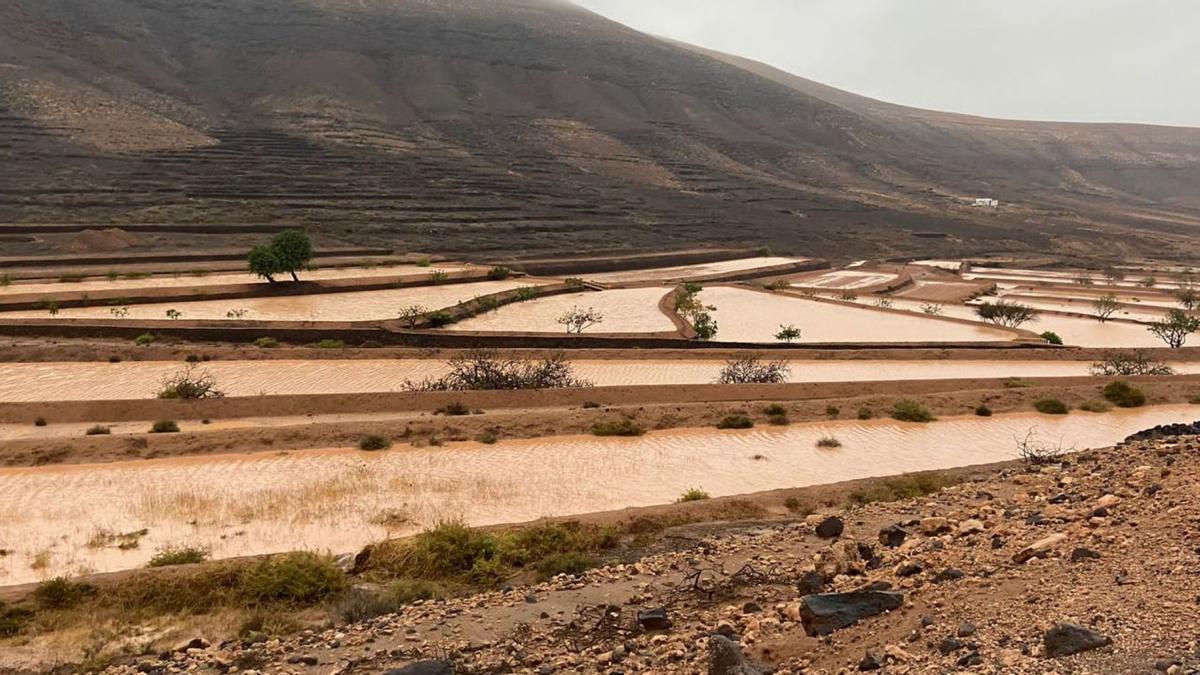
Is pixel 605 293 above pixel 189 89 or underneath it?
underneath

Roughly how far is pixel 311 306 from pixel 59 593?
2552cm

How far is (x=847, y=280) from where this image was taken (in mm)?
53031

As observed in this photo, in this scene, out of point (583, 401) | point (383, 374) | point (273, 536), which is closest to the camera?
point (273, 536)

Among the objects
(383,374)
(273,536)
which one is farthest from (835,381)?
(273,536)

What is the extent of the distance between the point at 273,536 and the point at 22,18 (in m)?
120

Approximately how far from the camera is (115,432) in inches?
643

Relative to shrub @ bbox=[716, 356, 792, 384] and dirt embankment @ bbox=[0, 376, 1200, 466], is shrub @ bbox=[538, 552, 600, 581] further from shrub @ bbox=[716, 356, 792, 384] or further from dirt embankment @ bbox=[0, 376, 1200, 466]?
shrub @ bbox=[716, 356, 792, 384]

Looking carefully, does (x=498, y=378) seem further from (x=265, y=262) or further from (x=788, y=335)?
(x=265, y=262)

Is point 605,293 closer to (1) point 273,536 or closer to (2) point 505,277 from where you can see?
(2) point 505,277

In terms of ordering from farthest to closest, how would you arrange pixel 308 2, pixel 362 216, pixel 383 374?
pixel 308 2 < pixel 362 216 < pixel 383 374

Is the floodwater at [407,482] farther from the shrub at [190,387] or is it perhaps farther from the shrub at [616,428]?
the shrub at [190,387]

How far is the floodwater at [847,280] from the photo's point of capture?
4975 centimetres

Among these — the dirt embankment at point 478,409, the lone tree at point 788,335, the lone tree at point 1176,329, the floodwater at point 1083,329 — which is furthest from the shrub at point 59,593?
the lone tree at point 1176,329

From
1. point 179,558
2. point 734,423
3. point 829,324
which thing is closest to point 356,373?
point 734,423
